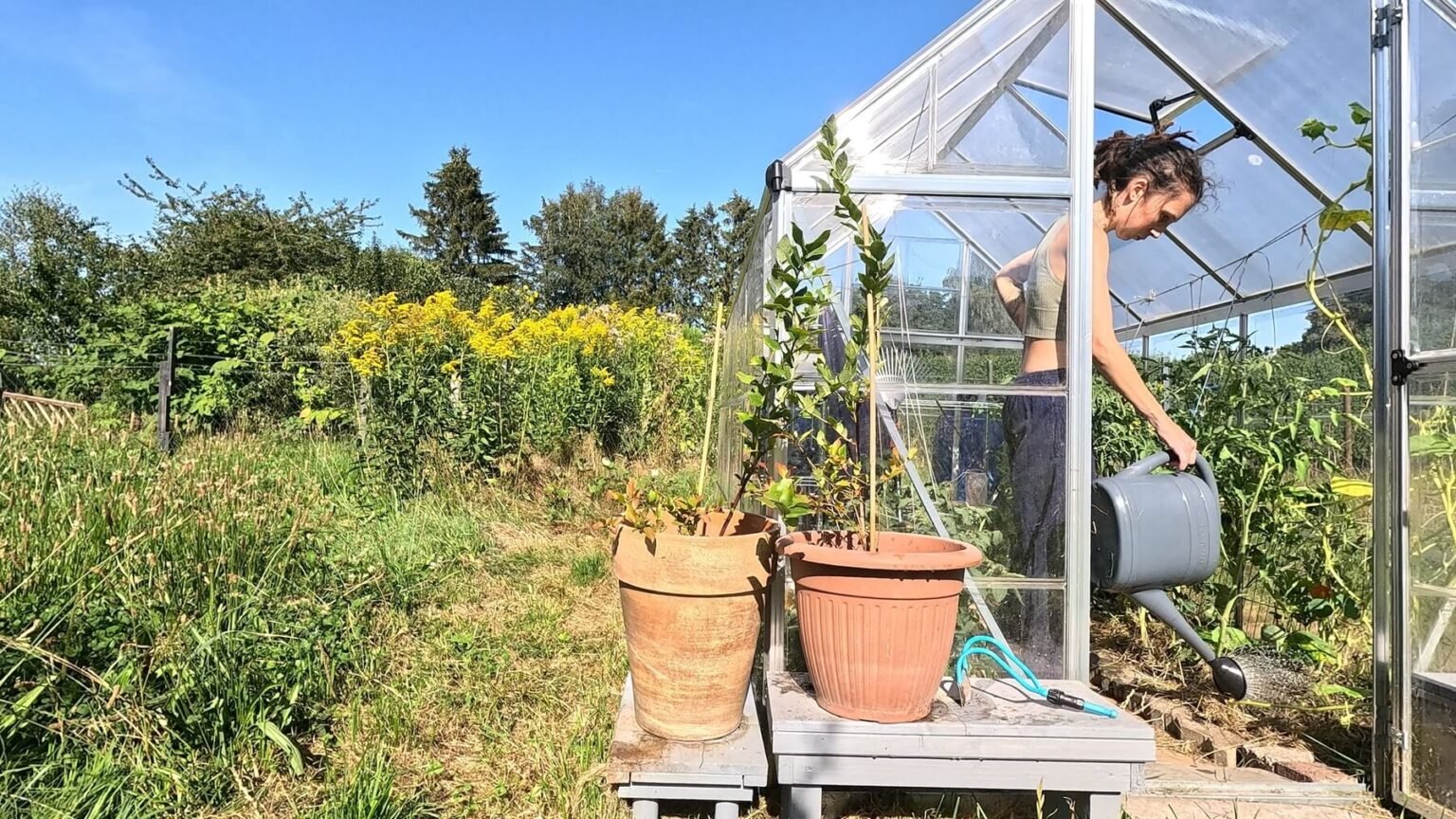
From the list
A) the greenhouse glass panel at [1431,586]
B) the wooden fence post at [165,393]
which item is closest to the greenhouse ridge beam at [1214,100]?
Result: the greenhouse glass panel at [1431,586]

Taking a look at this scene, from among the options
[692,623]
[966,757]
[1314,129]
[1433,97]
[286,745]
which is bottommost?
[286,745]

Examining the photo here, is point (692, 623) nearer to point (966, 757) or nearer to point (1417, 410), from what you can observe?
point (966, 757)

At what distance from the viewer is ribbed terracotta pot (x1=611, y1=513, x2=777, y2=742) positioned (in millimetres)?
1824

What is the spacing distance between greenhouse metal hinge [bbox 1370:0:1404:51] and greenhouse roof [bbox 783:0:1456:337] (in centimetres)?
4

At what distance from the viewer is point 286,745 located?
6.21 feet

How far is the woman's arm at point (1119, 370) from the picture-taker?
2164 millimetres

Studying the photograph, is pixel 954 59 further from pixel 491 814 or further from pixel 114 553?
pixel 114 553

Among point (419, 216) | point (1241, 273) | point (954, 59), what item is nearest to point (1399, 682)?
point (954, 59)

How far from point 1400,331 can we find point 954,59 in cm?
141

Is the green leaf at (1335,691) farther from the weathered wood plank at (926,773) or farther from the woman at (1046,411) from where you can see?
the weathered wood plank at (926,773)

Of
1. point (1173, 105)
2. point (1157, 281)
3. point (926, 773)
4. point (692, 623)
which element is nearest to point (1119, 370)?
point (926, 773)

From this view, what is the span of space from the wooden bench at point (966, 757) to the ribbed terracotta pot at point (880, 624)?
63 millimetres

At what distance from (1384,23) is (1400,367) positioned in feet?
2.97

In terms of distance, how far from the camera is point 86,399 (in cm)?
613
